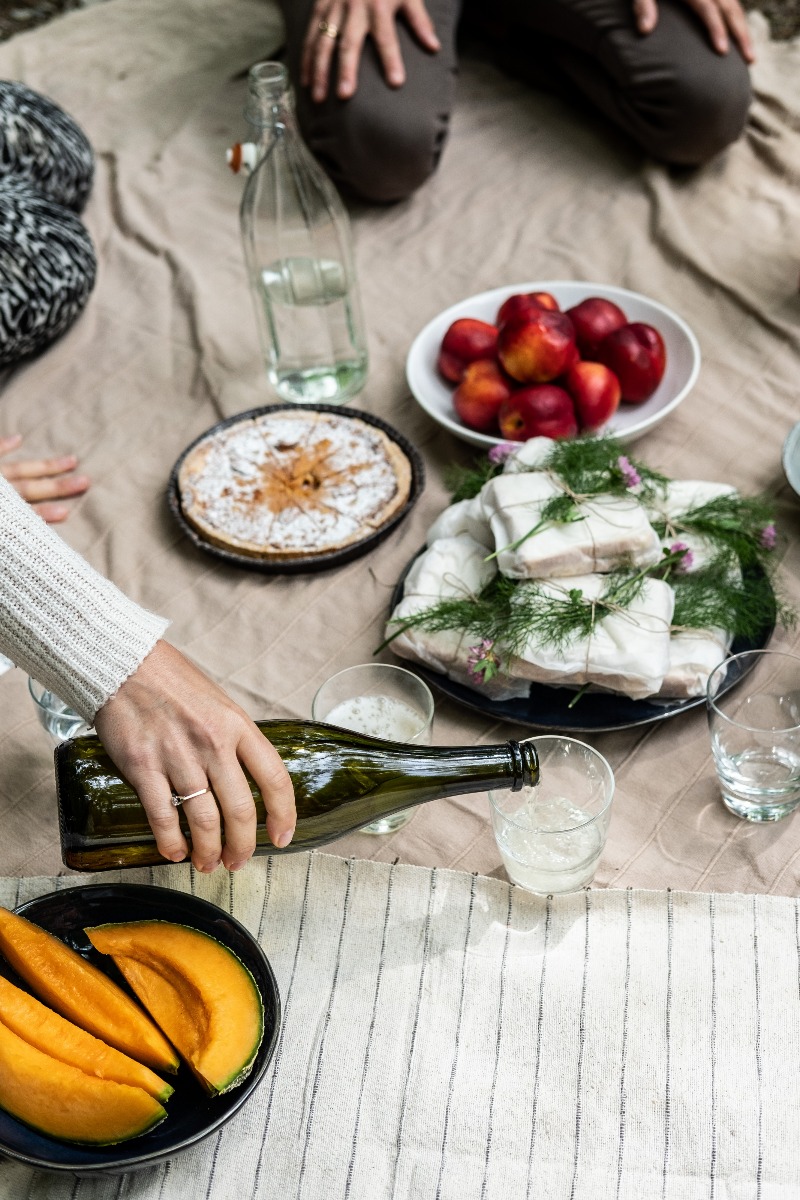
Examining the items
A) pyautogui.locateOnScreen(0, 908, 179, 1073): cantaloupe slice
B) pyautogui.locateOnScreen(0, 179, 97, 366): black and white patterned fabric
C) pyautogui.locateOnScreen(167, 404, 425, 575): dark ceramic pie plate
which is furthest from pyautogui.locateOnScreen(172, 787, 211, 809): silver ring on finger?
pyautogui.locateOnScreen(0, 179, 97, 366): black and white patterned fabric

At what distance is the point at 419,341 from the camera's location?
1.51m

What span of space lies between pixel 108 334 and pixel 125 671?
1.05 meters

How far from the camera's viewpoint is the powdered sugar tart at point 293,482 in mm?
1286

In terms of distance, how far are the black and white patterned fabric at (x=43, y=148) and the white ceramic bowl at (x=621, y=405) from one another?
0.76m

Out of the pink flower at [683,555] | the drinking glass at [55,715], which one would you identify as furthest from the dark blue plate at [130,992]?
the pink flower at [683,555]

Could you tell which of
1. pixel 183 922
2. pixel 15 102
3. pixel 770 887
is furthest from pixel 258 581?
pixel 15 102

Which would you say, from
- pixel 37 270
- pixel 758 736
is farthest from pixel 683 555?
pixel 37 270

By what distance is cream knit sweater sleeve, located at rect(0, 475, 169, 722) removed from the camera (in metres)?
0.83

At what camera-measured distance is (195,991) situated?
2.56ft

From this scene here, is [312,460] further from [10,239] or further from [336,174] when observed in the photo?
[336,174]

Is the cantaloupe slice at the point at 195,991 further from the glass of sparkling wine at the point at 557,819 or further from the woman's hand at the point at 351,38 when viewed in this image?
the woman's hand at the point at 351,38

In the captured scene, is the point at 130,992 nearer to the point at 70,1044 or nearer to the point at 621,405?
the point at 70,1044

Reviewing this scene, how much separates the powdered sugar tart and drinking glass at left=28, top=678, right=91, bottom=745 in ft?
0.94

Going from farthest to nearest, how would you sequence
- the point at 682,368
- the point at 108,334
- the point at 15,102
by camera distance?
the point at 15,102 → the point at 108,334 → the point at 682,368
